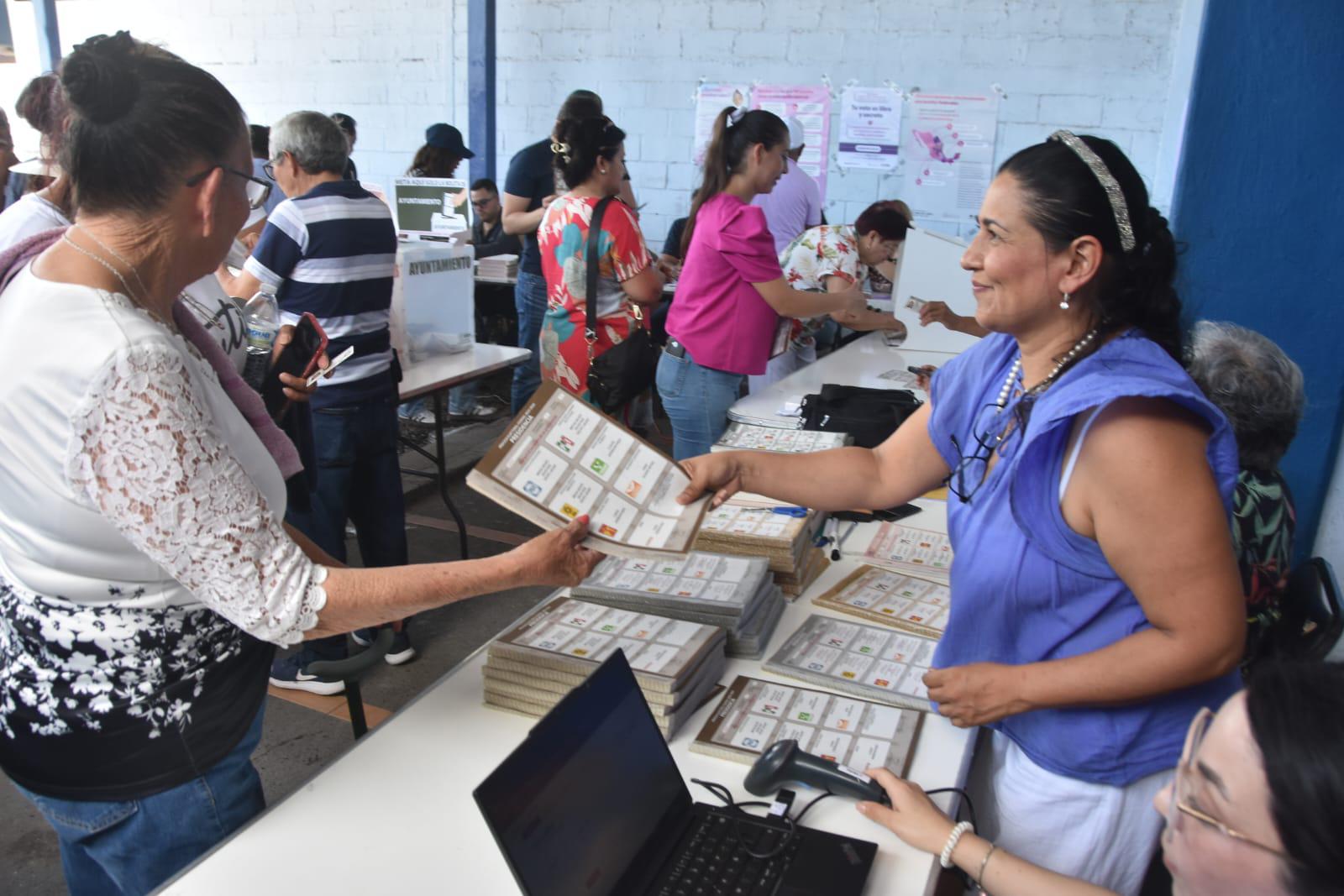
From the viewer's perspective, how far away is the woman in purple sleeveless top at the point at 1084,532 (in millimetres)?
1107

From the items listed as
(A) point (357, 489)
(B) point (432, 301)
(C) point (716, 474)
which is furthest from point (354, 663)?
(B) point (432, 301)

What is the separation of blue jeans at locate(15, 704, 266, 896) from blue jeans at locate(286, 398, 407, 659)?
5.01 ft

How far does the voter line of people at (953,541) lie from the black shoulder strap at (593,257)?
5.91 ft

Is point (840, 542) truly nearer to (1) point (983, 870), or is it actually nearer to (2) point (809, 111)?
(1) point (983, 870)

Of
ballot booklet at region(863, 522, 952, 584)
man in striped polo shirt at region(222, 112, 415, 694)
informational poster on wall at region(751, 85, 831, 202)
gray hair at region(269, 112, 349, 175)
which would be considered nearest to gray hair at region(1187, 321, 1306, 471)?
ballot booklet at region(863, 522, 952, 584)

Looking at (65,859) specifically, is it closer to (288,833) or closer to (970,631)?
(288,833)

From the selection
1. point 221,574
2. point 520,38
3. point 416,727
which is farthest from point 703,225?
point 520,38

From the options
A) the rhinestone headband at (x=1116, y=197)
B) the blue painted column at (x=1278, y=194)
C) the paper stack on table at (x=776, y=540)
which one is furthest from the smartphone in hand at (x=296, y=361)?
the blue painted column at (x=1278, y=194)

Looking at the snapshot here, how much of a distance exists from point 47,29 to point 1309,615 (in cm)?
939

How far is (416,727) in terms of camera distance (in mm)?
1418

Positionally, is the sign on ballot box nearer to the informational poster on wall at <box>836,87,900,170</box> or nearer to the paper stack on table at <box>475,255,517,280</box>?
the paper stack on table at <box>475,255,517,280</box>

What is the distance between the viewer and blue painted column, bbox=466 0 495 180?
633cm

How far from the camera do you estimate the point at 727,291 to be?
3129 mm

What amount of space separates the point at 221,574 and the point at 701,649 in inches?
28.3
